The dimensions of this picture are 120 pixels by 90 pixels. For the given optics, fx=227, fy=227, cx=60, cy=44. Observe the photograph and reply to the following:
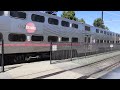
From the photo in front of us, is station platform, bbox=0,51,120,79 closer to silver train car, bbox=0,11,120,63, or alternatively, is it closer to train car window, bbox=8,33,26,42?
silver train car, bbox=0,11,120,63

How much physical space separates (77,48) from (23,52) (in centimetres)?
658

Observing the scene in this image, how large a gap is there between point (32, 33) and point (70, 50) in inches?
153

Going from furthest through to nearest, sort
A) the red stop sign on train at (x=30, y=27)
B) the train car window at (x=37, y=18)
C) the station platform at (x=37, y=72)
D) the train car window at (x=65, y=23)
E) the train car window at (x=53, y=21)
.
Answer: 1. the train car window at (x=65, y=23)
2. the train car window at (x=53, y=21)
3. the train car window at (x=37, y=18)
4. the red stop sign on train at (x=30, y=27)
5. the station platform at (x=37, y=72)

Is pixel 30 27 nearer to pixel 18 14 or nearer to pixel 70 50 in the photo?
pixel 18 14

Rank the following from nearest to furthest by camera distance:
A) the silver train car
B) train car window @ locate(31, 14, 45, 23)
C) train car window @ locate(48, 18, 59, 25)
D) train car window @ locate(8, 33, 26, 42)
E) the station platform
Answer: the station platform
the silver train car
train car window @ locate(8, 33, 26, 42)
train car window @ locate(31, 14, 45, 23)
train car window @ locate(48, 18, 59, 25)

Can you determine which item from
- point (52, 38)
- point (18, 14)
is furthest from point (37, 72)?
point (52, 38)

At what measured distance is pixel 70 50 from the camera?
1975cm

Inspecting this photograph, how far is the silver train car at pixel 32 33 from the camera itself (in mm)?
15609

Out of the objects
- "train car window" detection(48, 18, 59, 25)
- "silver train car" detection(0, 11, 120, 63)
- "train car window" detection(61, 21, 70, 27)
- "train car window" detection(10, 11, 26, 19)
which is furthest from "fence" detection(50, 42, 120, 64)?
"train car window" detection(10, 11, 26, 19)

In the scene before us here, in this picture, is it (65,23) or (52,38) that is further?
(65,23)

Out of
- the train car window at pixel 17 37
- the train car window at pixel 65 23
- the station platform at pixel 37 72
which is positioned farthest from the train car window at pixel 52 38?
the station platform at pixel 37 72

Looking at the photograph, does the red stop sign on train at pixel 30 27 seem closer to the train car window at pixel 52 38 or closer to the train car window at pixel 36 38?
the train car window at pixel 36 38

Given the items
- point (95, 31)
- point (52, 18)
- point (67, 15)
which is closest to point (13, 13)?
point (52, 18)

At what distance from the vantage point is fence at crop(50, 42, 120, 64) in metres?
17.4
